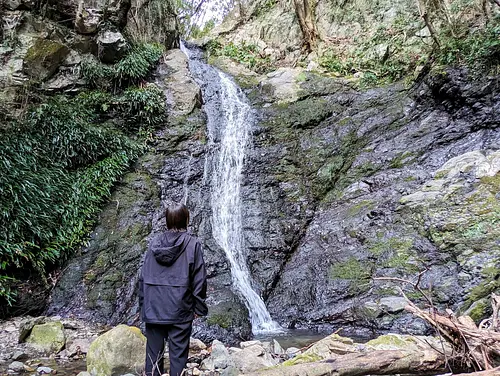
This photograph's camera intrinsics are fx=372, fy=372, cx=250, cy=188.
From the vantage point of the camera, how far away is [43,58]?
8695 mm

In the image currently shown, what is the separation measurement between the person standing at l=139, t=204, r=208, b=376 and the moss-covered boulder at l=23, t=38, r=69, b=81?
25.0 ft

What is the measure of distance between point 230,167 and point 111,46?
480cm

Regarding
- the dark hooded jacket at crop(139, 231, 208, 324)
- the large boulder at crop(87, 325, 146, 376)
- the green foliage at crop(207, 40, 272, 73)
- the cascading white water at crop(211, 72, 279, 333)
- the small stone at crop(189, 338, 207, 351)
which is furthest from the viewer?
the green foliage at crop(207, 40, 272, 73)

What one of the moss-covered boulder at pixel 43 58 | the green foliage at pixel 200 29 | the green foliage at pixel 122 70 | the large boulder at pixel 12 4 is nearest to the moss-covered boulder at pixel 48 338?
the moss-covered boulder at pixel 43 58

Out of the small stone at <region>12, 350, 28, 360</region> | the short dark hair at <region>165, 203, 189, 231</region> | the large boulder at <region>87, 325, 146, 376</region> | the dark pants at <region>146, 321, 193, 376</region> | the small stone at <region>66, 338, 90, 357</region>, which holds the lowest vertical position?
the small stone at <region>66, 338, 90, 357</region>

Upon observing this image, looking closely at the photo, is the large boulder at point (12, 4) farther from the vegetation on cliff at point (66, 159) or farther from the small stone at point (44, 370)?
the small stone at point (44, 370)

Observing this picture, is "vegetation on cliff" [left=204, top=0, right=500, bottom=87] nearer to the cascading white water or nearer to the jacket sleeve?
the cascading white water

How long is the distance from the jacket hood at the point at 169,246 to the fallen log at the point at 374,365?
3.82 ft

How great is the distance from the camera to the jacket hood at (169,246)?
2.85m

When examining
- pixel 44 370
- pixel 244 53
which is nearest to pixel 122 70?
pixel 244 53

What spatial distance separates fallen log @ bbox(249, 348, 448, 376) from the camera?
2.07 meters

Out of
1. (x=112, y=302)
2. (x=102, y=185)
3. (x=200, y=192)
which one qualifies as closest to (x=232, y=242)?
(x=200, y=192)

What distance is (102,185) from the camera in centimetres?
770

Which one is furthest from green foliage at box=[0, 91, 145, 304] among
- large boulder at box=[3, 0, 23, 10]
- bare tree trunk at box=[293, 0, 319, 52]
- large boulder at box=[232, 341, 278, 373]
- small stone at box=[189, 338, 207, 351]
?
bare tree trunk at box=[293, 0, 319, 52]
